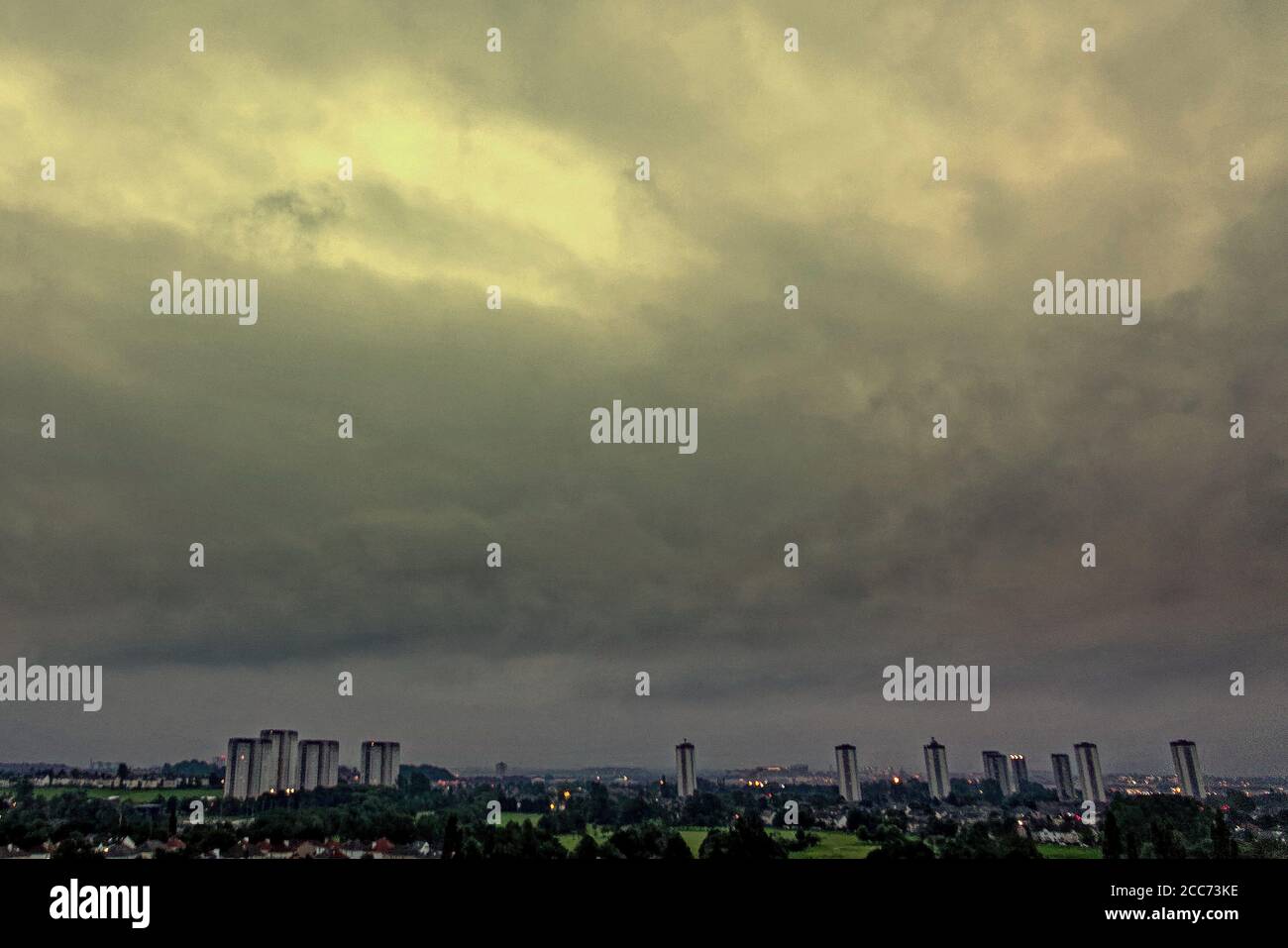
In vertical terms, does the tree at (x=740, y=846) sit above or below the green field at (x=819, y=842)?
above

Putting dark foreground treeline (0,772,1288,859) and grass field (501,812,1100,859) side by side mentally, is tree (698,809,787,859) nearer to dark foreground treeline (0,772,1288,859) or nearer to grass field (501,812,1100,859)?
dark foreground treeline (0,772,1288,859)

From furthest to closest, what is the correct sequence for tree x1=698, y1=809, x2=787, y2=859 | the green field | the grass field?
the grass field → the green field → tree x1=698, y1=809, x2=787, y2=859

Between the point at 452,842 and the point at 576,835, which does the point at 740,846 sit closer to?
the point at 576,835

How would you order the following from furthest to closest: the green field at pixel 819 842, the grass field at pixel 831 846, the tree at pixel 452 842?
1. the grass field at pixel 831 846
2. the green field at pixel 819 842
3. the tree at pixel 452 842

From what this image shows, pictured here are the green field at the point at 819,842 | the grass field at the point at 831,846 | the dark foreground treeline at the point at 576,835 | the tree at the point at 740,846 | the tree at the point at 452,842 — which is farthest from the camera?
the grass field at the point at 831,846

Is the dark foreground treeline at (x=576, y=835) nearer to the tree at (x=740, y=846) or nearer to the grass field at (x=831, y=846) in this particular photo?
the tree at (x=740, y=846)

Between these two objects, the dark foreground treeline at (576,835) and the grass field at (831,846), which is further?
the grass field at (831,846)

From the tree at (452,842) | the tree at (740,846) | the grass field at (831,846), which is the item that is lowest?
the grass field at (831,846)

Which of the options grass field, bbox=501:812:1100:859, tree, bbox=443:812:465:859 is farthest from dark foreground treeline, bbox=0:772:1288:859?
grass field, bbox=501:812:1100:859

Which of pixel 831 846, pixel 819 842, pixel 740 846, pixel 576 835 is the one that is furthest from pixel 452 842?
pixel 819 842

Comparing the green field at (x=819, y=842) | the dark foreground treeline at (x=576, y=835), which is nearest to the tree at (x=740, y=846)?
the dark foreground treeline at (x=576, y=835)
